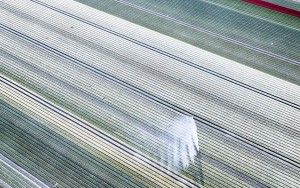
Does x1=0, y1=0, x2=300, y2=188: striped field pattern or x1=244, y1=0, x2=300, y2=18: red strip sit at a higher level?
x1=244, y1=0, x2=300, y2=18: red strip

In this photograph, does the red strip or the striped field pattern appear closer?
the striped field pattern

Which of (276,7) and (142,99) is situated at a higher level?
(276,7)

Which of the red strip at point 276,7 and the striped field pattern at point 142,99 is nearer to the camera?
the striped field pattern at point 142,99

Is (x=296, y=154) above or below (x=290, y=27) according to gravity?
below

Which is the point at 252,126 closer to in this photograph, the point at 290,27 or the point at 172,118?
the point at 172,118

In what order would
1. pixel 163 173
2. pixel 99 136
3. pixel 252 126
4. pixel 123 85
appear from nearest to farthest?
pixel 163 173 → pixel 99 136 → pixel 252 126 → pixel 123 85

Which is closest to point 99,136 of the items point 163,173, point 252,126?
point 163,173

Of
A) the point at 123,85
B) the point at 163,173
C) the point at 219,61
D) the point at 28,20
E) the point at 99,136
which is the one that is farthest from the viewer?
the point at 28,20

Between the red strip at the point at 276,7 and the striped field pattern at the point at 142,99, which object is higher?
the red strip at the point at 276,7

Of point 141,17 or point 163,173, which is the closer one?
point 163,173

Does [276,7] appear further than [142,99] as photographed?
Yes

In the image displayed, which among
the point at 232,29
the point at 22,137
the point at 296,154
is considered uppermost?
the point at 232,29
